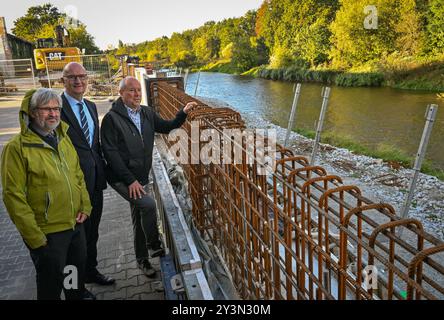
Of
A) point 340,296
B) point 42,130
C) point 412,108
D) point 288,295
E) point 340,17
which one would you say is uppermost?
point 340,17

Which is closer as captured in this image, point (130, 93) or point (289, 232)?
point (289, 232)

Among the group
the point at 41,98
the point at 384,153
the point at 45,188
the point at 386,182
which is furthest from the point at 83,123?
the point at 384,153

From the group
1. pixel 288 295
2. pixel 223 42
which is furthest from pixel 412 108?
pixel 223 42

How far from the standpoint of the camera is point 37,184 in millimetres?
2549

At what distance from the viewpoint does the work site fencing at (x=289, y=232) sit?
1.71 m

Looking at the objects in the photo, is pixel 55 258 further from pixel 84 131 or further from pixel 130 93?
pixel 130 93

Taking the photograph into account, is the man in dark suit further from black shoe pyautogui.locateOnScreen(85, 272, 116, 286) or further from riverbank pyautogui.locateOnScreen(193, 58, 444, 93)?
riverbank pyautogui.locateOnScreen(193, 58, 444, 93)

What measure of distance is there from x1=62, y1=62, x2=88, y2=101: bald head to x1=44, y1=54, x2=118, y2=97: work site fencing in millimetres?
17815

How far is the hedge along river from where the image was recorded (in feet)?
46.9

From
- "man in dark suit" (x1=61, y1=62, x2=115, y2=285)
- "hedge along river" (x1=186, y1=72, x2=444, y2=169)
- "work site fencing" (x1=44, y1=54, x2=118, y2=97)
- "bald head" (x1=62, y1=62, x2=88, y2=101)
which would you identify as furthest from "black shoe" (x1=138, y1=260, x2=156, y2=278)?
"work site fencing" (x1=44, y1=54, x2=118, y2=97)

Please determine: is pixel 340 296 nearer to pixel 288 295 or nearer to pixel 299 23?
pixel 288 295

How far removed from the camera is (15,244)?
15.4 ft

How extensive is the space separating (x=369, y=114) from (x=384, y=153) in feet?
31.3

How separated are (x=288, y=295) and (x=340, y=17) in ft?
135
